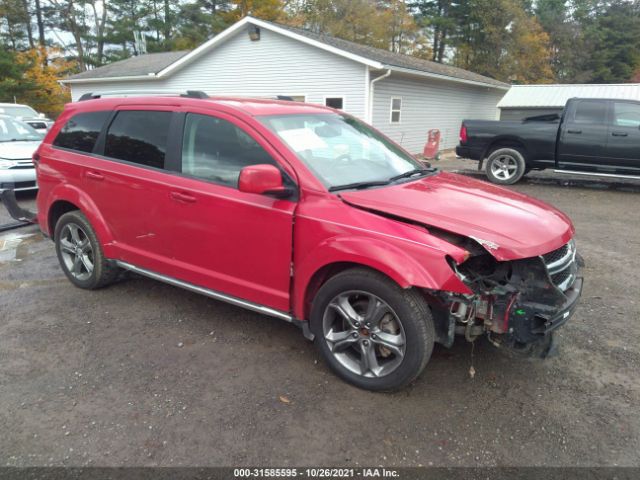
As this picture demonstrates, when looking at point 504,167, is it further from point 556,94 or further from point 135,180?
point 556,94

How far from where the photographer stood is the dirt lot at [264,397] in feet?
8.28

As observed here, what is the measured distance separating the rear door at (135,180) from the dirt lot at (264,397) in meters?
0.64

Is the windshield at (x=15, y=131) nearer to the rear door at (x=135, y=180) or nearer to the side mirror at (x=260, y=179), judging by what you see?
the rear door at (x=135, y=180)

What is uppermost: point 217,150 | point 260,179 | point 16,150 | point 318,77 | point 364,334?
point 318,77

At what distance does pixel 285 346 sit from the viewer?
11.7 ft

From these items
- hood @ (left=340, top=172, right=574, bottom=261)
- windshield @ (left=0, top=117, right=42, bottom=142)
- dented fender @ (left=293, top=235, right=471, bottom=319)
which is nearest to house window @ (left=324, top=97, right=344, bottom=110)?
windshield @ (left=0, top=117, right=42, bottom=142)

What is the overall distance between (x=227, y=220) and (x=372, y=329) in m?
1.28

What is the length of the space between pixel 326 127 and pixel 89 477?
9.19 ft

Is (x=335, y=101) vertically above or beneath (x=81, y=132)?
above

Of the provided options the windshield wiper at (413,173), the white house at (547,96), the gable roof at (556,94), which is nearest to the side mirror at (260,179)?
the windshield wiper at (413,173)

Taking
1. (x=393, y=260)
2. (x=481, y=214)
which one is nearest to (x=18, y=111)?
(x=393, y=260)

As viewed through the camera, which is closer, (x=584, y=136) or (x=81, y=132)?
(x=81, y=132)

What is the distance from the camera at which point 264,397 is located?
2.97 metres

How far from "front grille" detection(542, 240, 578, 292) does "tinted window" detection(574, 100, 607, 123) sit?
8.15 m
